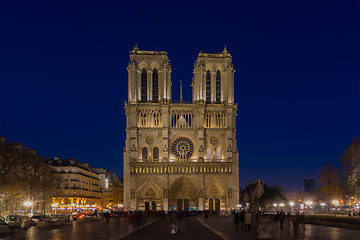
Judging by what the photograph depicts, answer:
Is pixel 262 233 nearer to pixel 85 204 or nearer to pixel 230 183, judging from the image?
pixel 230 183

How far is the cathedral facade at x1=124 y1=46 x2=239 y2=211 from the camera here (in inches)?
3588

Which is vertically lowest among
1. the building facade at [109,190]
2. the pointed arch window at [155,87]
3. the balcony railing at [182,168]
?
the building facade at [109,190]

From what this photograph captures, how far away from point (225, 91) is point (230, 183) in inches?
722

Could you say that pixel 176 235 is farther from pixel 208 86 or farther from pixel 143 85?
pixel 208 86

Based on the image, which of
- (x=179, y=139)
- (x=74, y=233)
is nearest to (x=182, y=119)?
(x=179, y=139)

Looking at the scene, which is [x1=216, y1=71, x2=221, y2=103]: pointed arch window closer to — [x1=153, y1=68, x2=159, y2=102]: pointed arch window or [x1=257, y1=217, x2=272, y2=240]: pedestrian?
[x1=153, y1=68, x2=159, y2=102]: pointed arch window

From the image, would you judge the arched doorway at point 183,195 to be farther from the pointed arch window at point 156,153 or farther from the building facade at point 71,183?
the building facade at point 71,183

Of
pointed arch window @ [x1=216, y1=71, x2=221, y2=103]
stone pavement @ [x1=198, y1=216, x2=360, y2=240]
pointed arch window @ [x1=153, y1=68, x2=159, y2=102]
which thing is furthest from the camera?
pointed arch window @ [x1=216, y1=71, x2=221, y2=103]

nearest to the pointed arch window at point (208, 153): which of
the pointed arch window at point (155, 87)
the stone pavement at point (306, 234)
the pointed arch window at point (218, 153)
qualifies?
the pointed arch window at point (218, 153)

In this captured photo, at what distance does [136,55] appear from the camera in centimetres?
9681

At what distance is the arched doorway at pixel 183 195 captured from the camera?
9212 cm

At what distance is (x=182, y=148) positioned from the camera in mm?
94938

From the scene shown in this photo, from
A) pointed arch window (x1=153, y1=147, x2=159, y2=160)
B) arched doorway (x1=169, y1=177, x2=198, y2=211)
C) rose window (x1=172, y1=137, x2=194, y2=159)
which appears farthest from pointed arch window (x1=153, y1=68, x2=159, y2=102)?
arched doorway (x1=169, y1=177, x2=198, y2=211)

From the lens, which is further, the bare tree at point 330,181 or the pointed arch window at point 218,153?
the pointed arch window at point 218,153
